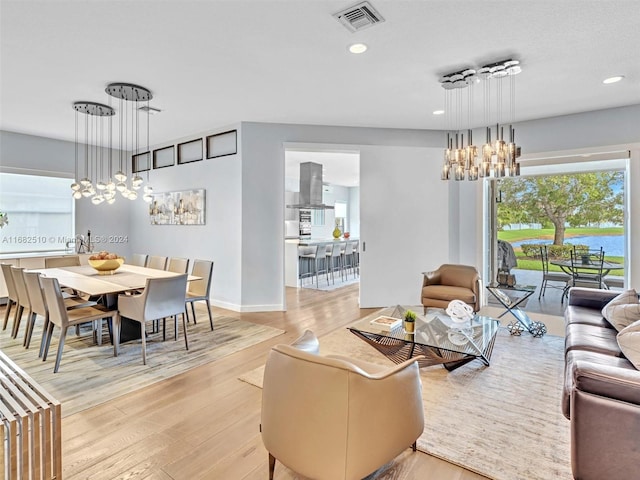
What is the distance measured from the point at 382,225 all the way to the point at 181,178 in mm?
3697

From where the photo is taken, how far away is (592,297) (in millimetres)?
Answer: 3674

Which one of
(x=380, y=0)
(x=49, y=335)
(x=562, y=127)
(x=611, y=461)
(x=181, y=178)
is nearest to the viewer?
(x=611, y=461)

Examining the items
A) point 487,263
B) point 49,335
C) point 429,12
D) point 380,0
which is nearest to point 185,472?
point 49,335

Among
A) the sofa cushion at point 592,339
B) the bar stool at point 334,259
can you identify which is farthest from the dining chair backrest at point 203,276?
the bar stool at point 334,259

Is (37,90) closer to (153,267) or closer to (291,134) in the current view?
(153,267)

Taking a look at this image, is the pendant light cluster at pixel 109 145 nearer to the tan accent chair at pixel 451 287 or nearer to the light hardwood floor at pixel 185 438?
the light hardwood floor at pixel 185 438

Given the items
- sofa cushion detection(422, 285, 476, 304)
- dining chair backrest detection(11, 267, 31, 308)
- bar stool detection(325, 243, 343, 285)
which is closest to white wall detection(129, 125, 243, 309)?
dining chair backrest detection(11, 267, 31, 308)

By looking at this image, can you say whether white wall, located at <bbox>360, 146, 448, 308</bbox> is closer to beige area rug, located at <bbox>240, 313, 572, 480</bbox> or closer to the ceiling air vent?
beige area rug, located at <bbox>240, 313, 572, 480</bbox>

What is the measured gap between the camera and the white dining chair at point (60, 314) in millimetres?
3219

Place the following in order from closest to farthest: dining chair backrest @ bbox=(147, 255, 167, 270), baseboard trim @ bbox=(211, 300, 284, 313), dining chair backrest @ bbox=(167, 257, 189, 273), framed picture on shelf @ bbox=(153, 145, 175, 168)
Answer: dining chair backrest @ bbox=(167, 257, 189, 273)
dining chair backrest @ bbox=(147, 255, 167, 270)
baseboard trim @ bbox=(211, 300, 284, 313)
framed picture on shelf @ bbox=(153, 145, 175, 168)

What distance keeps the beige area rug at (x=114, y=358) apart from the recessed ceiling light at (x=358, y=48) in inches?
124

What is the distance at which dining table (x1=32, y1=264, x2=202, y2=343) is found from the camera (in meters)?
3.45

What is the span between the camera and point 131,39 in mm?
2895

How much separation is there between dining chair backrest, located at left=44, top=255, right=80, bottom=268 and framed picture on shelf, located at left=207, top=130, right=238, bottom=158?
2.67 m
